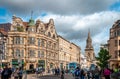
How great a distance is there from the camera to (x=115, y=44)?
72.2 metres

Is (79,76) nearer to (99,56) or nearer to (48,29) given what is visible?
(99,56)

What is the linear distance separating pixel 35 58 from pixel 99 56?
643 inches

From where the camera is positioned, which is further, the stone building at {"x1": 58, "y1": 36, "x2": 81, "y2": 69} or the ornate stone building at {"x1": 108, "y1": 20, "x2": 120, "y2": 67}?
the stone building at {"x1": 58, "y1": 36, "x2": 81, "y2": 69}

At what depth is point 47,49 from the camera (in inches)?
3322

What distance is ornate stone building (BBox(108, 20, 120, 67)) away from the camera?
71.3 meters

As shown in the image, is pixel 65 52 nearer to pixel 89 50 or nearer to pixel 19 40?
pixel 19 40

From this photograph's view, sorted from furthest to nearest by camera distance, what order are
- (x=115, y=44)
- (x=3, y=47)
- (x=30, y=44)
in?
(x=30, y=44), (x=3, y=47), (x=115, y=44)

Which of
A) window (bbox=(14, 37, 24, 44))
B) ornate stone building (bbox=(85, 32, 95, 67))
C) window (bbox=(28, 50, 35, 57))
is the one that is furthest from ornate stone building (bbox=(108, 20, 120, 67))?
ornate stone building (bbox=(85, 32, 95, 67))

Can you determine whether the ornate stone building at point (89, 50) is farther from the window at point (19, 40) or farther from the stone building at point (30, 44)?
the window at point (19, 40)

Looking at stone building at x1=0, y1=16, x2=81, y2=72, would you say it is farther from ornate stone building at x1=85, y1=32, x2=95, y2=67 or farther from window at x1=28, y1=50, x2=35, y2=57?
ornate stone building at x1=85, y1=32, x2=95, y2=67

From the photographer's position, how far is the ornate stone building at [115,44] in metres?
71.3

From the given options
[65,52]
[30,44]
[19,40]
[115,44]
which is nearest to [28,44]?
[30,44]

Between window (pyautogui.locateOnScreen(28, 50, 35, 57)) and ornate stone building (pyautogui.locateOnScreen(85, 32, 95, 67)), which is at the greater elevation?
ornate stone building (pyautogui.locateOnScreen(85, 32, 95, 67))

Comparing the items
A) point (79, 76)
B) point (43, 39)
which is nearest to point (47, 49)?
point (43, 39)
